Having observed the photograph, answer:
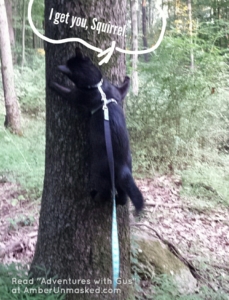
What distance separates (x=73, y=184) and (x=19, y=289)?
Answer: 734 mm

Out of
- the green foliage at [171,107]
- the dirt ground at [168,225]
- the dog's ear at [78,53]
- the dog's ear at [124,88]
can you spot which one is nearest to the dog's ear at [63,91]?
the dog's ear at [78,53]

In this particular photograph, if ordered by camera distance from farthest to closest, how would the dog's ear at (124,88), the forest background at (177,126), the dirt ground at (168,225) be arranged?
the forest background at (177,126) → the dirt ground at (168,225) → the dog's ear at (124,88)

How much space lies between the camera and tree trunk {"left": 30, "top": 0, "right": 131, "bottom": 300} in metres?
2.24

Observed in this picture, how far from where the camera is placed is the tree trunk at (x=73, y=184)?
2.24 metres

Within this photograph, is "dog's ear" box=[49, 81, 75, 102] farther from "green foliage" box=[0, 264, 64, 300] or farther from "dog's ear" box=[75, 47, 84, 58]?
"green foliage" box=[0, 264, 64, 300]

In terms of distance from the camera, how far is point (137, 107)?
20.8 ft

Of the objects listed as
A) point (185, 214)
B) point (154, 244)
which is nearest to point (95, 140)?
point (154, 244)

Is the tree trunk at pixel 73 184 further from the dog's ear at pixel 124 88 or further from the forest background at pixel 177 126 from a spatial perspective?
the forest background at pixel 177 126

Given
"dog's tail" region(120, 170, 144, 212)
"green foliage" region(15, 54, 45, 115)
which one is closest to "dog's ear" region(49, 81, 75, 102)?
"dog's tail" region(120, 170, 144, 212)

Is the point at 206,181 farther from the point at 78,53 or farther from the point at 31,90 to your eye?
the point at 31,90

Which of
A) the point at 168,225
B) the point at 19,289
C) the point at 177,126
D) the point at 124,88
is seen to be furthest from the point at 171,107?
the point at 19,289

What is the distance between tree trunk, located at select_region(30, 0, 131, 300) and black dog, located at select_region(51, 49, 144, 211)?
90 mm

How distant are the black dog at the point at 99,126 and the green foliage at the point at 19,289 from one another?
725 mm

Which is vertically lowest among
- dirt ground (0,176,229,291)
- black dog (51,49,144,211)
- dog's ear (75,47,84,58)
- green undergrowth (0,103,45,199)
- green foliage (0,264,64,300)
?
dirt ground (0,176,229,291)
